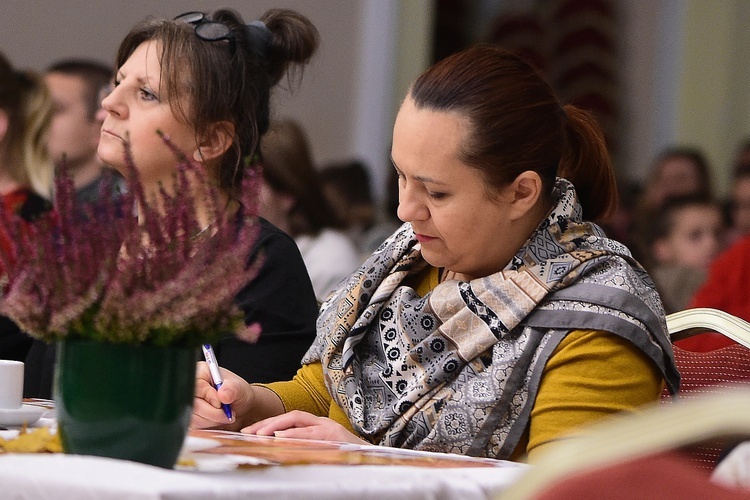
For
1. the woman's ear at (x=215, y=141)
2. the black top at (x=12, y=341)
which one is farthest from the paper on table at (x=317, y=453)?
the black top at (x=12, y=341)

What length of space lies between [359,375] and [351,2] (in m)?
4.90

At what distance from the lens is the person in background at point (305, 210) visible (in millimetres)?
4379

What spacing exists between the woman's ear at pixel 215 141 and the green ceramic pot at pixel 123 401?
1061mm

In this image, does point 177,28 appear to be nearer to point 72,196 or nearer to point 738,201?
point 72,196

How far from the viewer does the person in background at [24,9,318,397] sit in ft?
7.14

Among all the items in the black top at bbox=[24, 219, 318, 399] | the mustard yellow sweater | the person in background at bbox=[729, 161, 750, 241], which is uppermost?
the mustard yellow sweater

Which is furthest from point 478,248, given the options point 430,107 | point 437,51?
point 437,51

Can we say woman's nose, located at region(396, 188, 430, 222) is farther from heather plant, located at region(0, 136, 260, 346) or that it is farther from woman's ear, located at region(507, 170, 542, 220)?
heather plant, located at region(0, 136, 260, 346)

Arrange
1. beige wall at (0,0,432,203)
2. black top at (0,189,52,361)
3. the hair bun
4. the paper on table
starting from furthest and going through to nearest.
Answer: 1. beige wall at (0,0,432,203)
2. black top at (0,189,52,361)
3. the hair bun
4. the paper on table

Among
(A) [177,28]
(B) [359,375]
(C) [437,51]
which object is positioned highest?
(A) [177,28]

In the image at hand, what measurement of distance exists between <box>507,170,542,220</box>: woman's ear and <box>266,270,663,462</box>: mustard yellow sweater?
22cm

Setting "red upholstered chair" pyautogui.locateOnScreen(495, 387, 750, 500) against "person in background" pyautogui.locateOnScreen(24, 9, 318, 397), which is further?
"person in background" pyautogui.locateOnScreen(24, 9, 318, 397)

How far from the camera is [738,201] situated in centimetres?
539

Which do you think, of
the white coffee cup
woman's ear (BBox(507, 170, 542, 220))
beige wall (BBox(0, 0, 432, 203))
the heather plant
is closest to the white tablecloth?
the heather plant
